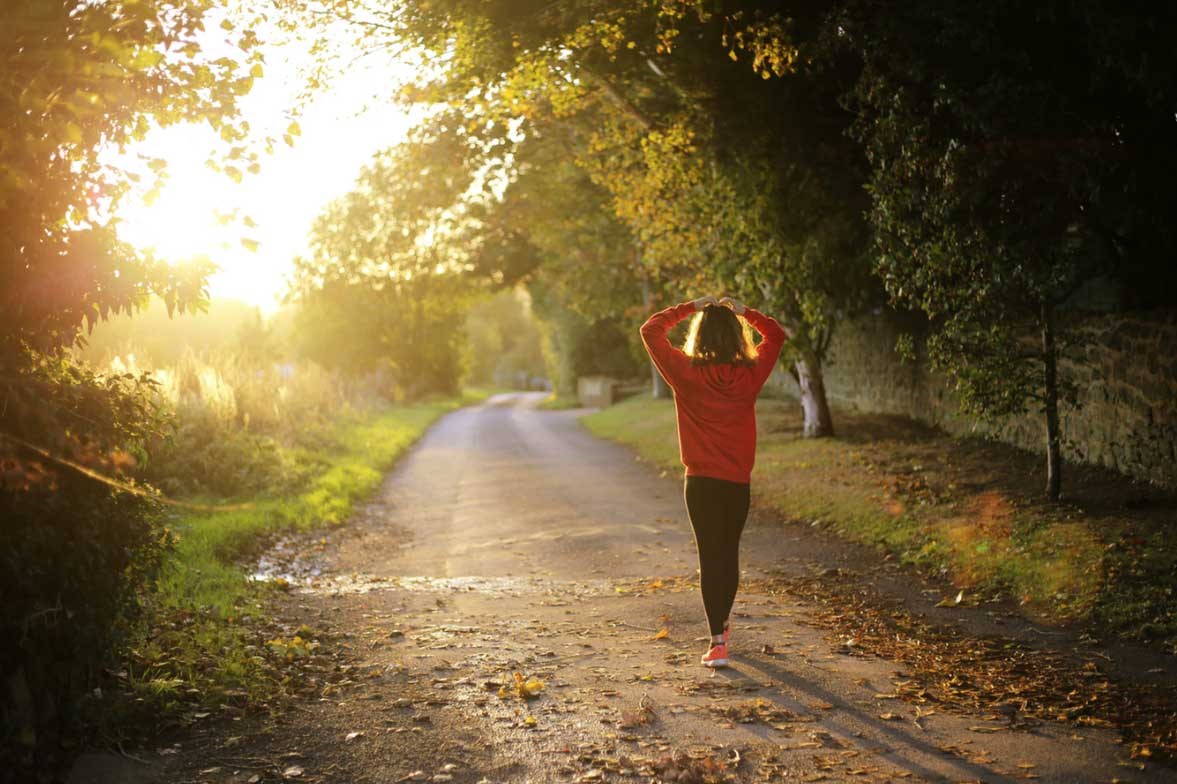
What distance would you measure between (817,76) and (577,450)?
12959mm

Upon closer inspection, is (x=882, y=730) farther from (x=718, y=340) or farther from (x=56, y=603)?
(x=56, y=603)

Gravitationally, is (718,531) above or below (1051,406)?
below

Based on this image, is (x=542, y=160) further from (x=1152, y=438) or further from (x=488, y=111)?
(x=1152, y=438)

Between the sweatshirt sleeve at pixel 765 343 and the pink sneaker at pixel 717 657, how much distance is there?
1678 mm

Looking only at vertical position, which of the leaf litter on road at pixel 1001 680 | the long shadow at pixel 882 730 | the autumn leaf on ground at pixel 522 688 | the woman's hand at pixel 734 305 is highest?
the woman's hand at pixel 734 305

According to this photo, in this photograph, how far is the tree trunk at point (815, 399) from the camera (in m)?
20.3

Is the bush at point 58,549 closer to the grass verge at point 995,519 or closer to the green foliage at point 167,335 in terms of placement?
the green foliage at point 167,335

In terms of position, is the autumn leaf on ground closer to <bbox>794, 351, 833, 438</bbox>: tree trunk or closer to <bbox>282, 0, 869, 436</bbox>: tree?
<bbox>282, 0, 869, 436</bbox>: tree

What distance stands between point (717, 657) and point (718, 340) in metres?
2.00

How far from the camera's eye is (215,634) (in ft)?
24.1

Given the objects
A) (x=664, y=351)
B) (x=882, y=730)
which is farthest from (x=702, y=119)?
(x=882, y=730)

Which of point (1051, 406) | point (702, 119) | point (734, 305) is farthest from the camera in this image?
point (702, 119)

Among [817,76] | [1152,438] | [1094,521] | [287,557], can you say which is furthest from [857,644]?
[817,76]

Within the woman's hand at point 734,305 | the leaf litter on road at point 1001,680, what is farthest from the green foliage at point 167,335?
the leaf litter on road at point 1001,680
